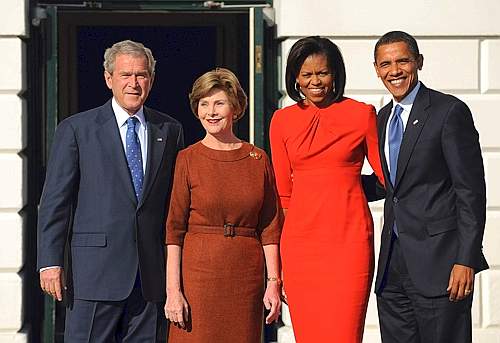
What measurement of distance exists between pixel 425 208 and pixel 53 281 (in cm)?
177

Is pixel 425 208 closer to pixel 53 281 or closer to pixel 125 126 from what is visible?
pixel 125 126

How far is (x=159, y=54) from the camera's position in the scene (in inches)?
440

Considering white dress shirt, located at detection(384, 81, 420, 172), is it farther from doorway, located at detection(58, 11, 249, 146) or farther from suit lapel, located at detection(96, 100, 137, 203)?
doorway, located at detection(58, 11, 249, 146)

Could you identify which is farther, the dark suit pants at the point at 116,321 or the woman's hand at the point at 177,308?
the dark suit pants at the point at 116,321

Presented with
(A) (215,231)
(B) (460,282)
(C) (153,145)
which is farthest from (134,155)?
(B) (460,282)

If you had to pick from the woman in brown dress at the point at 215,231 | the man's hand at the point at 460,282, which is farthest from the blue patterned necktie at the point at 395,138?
the woman in brown dress at the point at 215,231

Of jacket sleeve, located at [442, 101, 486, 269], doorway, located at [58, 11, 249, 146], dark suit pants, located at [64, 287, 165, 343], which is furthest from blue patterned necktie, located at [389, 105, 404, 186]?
doorway, located at [58, 11, 249, 146]

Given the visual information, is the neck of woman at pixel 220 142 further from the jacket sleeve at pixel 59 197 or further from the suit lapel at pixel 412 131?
the suit lapel at pixel 412 131

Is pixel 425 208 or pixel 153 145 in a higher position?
pixel 153 145

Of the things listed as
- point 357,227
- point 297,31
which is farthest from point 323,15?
point 357,227

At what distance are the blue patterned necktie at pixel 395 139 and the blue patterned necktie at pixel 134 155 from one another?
1178 mm

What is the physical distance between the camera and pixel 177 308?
514 cm

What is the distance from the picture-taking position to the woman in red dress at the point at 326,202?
5262mm

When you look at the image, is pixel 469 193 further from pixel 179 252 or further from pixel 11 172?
pixel 11 172
